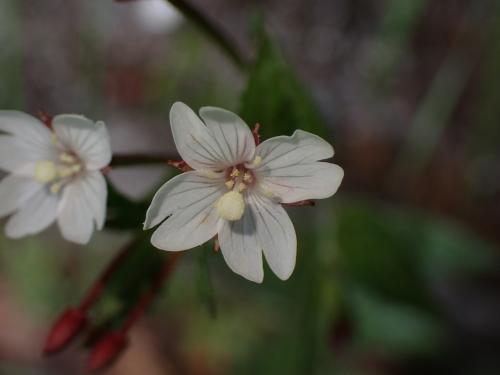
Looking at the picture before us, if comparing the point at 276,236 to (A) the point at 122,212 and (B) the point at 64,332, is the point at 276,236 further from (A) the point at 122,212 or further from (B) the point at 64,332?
(B) the point at 64,332

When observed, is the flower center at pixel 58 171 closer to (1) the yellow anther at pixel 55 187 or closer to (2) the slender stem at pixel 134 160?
(1) the yellow anther at pixel 55 187

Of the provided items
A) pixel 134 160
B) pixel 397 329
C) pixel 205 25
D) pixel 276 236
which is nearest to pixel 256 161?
pixel 276 236

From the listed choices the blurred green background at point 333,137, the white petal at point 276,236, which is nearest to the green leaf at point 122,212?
the white petal at point 276,236

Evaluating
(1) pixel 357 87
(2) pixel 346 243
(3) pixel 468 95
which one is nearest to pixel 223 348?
(2) pixel 346 243

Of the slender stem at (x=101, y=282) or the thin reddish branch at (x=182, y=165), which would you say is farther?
the slender stem at (x=101, y=282)

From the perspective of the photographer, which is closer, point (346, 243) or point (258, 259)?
point (258, 259)

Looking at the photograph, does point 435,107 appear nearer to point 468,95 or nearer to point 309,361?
point 468,95
